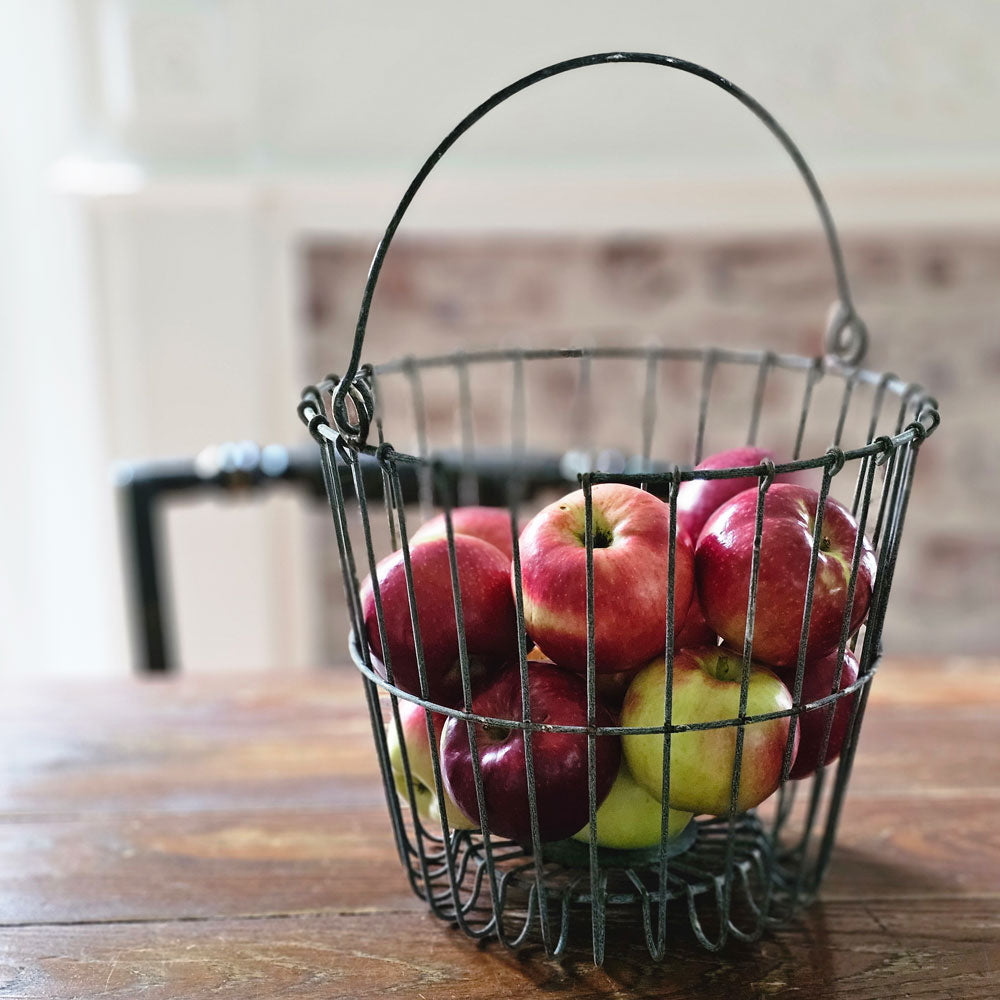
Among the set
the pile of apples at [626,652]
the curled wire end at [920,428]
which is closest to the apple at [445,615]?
the pile of apples at [626,652]

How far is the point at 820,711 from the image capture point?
598 millimetres

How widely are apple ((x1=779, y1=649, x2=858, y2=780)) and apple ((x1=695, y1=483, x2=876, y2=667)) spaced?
1cm

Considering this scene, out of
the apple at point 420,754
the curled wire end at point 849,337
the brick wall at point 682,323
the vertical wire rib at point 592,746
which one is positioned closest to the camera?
the vertical wire rib at point 592,746

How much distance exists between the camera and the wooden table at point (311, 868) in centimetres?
58

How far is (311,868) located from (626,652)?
28 centimetres

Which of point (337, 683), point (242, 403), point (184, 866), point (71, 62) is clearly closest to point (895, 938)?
point (184, 866)

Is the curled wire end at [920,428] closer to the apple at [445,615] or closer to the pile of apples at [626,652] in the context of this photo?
the pile of apples at [626,652]

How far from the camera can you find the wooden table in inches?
23.0

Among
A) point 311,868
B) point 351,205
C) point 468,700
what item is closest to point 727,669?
point 468,700

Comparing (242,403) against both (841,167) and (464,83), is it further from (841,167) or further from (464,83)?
(841,167)

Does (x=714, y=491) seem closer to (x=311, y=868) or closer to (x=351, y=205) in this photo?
(x=311, y=868)

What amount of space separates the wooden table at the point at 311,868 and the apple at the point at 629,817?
0.21ft

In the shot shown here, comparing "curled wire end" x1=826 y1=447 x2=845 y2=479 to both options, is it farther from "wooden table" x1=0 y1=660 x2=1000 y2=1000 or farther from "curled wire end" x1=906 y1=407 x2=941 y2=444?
→ "wooden table" x1=0 y1=660 x2=1000 y2=1000

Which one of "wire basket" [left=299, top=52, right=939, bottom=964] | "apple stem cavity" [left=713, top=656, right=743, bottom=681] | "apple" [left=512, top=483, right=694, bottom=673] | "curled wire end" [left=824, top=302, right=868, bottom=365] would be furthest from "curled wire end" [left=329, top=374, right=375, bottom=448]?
"curled wire end" [left=824, top=302, right=868, bottom=365]
